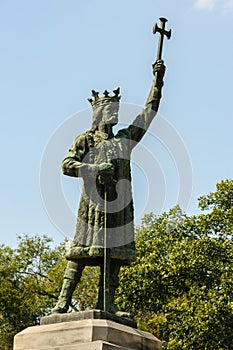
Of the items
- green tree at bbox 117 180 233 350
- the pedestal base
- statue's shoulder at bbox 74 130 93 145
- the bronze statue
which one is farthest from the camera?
green tree at bbox 117 180 233 350

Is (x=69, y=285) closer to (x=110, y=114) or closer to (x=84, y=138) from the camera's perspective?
(x=84, y=138)

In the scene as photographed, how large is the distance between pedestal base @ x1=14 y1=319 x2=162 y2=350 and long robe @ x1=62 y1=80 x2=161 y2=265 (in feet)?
3.81

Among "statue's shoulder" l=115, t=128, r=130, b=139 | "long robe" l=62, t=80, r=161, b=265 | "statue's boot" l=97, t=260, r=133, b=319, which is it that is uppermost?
"statue's shoulder" l=115, t=128, r=130, b=139

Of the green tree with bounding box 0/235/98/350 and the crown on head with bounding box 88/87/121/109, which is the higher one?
the green tree with bounding box 0/235/98/350

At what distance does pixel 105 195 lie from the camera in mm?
9312

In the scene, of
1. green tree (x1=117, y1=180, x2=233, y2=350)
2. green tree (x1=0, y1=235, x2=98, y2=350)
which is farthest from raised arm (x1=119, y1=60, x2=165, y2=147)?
green tree (x1=0, y1=235, x2=98, y2=350)

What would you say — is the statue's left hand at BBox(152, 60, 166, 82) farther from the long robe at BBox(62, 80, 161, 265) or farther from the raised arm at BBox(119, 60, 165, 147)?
the long robe at BBox(62, 80, 161, 265)

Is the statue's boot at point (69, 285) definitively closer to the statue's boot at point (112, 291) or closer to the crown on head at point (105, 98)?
the statue's boot at point (112, 291)

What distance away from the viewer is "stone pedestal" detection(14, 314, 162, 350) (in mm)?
7922

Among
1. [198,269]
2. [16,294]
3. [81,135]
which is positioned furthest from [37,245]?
[81,135]

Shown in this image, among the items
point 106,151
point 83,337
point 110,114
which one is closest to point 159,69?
Result: point 110,114

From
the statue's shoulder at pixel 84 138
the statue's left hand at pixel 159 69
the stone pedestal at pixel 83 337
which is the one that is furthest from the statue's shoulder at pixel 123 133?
the stone pedestal at pixel 83 337

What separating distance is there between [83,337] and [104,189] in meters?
2.36

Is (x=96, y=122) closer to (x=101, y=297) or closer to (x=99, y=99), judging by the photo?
(x=99, y=99)
